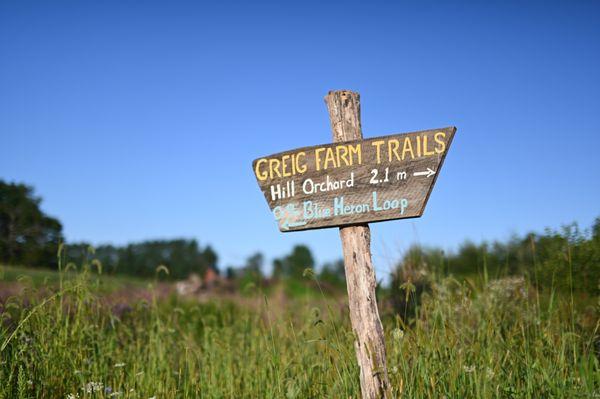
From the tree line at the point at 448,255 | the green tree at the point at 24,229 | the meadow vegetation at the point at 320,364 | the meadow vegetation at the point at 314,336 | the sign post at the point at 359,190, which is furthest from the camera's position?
the green tree at the point at 24,229

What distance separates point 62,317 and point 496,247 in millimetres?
5055

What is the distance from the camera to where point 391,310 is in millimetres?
6469

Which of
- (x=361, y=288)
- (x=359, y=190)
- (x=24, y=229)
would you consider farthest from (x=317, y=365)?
(x=24, y=229)

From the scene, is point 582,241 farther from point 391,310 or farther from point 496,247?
point 391,310

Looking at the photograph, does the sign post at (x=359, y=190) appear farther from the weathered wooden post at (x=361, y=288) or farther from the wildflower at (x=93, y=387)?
the wildflower at (x=93, y=387)

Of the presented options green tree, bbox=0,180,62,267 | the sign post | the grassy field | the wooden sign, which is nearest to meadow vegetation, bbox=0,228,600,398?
the grassy field

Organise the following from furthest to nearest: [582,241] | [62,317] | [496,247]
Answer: [496,247] → [582,241] → [62,317]

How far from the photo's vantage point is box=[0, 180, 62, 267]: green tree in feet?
24.9

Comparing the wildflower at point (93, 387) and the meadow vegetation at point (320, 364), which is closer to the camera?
the meadow vegetation at point (320, 364)

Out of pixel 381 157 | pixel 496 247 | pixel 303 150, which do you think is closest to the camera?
pixel 381 157

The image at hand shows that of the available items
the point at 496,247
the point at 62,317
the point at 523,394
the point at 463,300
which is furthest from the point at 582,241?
the point at 62,317

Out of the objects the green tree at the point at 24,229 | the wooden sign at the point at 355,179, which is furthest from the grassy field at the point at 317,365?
the green tree at the point at 24,229

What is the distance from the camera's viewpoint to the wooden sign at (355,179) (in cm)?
371

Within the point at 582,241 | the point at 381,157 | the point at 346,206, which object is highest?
the point at 381,157
